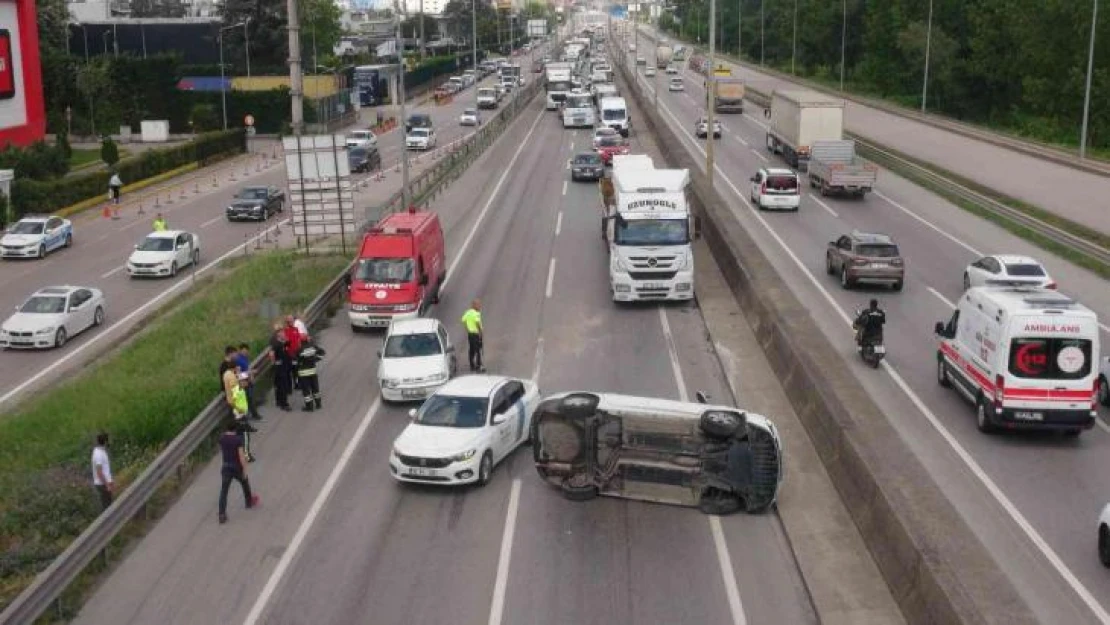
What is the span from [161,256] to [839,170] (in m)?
27.8

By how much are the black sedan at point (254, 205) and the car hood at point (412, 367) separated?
3109 centimetres

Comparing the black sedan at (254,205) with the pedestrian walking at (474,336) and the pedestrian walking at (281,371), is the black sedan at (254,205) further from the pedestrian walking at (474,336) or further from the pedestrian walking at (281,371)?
the pedestrian walking at (281,371)

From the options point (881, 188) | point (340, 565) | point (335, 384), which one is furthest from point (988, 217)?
point (340, 565)

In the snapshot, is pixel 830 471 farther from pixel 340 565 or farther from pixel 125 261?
pixel 125 261

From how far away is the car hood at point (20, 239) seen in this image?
45500 mm

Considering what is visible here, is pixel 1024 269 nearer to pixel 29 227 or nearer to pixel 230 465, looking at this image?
pixel 230 465

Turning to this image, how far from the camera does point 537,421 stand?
1839 cm

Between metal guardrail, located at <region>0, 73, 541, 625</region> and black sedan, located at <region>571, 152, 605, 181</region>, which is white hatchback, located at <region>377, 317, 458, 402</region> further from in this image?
black sedan, located at <region>571, 152, 605, 181</region>

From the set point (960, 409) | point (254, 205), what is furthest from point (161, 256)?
point (960, 409)

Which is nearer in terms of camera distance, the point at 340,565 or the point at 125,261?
the point at 340,565

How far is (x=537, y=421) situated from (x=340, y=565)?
385 centimetres

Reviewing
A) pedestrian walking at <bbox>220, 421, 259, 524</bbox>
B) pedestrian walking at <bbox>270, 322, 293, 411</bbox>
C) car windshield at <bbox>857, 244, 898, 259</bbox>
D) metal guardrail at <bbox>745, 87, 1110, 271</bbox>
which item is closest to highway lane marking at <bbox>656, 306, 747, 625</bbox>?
pedestrian walking at <bbox>220, 421, 259, 524</bbox>

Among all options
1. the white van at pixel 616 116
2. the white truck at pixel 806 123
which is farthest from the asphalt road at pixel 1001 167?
the white van at pixel 616 116

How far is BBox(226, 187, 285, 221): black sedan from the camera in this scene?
53188 mm
